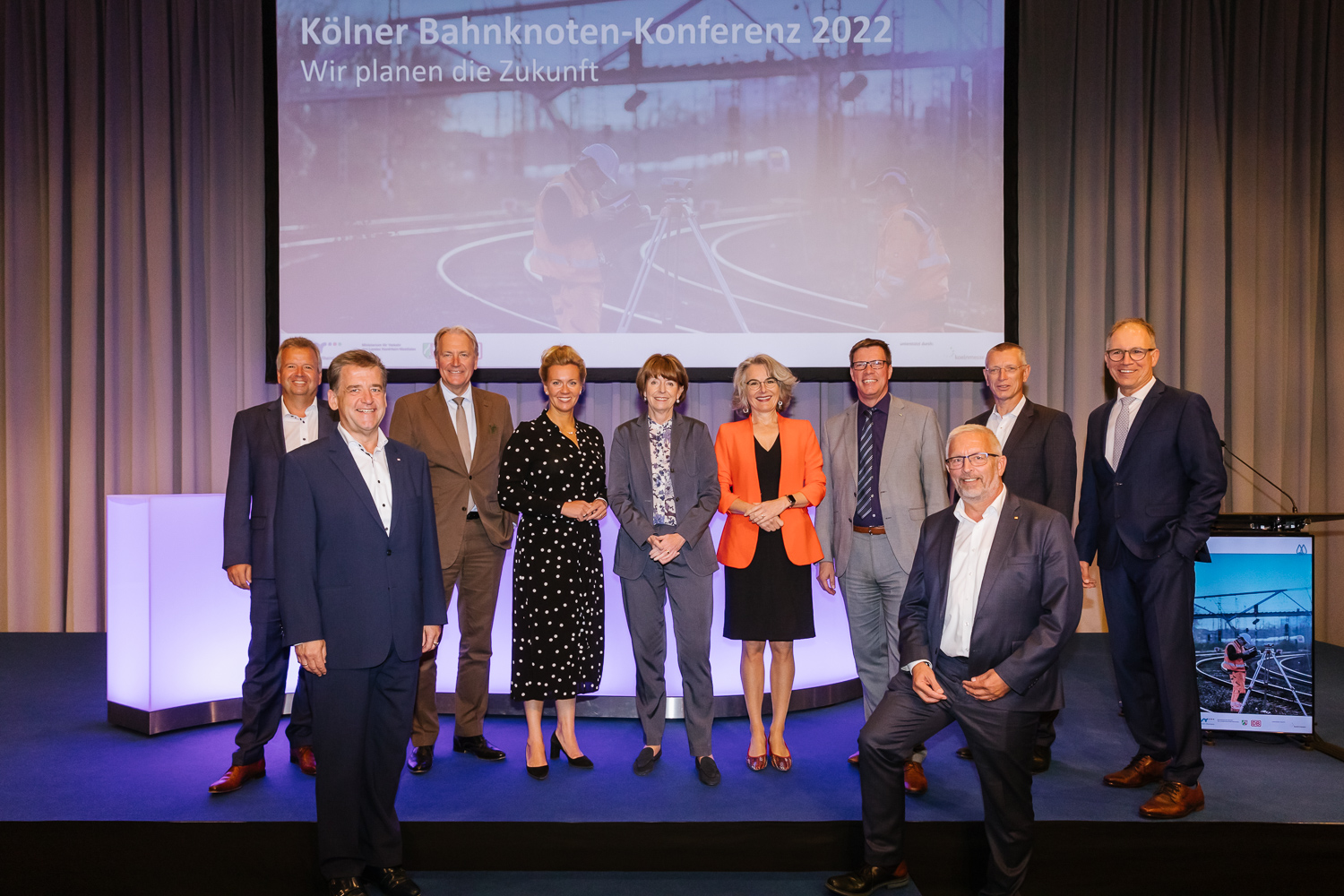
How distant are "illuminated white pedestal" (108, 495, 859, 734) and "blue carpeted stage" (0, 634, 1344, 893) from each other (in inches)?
17.8

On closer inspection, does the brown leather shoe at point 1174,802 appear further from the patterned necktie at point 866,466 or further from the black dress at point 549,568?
the black dress at point 549,568

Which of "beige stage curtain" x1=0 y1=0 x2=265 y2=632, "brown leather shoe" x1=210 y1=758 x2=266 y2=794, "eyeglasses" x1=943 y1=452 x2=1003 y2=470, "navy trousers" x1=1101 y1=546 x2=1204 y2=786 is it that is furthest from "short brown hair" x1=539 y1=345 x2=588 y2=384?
"beige stage curtain" x1=0 y1=0 x2=265 y2=632

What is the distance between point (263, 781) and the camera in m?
2.97

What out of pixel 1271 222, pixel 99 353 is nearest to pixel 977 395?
pixel 1271 222

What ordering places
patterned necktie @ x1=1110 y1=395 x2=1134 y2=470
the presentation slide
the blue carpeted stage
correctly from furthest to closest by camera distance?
the presentation slide → patterned necktie @ x1=1110 y1=395 x2=1134 y2=470 → the blue carpeted stage

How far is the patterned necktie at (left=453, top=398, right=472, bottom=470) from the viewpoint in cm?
326

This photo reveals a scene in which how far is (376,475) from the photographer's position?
2.35 meters

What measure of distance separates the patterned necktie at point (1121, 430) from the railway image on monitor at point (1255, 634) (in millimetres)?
923

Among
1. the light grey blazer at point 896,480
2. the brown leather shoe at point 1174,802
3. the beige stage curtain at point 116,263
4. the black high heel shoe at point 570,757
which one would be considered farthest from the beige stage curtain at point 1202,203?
the beige stage curtain at point 116,263

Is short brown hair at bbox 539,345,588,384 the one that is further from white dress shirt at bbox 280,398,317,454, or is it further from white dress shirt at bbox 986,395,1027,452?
white dress shirt at bbox 986,395,1027,452

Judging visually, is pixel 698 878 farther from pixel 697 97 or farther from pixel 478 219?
pixel 697 97

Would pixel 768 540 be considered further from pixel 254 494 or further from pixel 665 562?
pixel 254 494

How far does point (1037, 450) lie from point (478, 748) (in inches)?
98.3

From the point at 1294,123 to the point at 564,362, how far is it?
533cm
